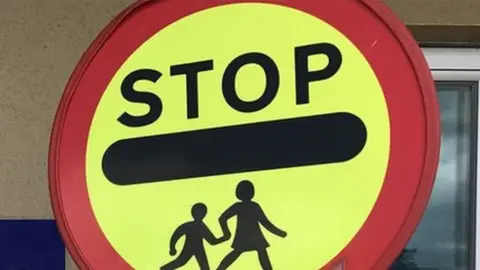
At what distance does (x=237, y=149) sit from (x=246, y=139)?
17mm

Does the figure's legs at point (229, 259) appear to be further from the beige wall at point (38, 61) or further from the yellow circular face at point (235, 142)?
the beige wall at point (38, 61)

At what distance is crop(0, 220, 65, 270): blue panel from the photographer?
4.84 ft

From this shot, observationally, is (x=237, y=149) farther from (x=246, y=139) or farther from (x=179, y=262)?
(x=179, y=262)

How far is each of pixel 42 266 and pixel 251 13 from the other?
2.53 ft

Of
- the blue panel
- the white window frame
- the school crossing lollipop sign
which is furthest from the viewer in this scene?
the white window frame

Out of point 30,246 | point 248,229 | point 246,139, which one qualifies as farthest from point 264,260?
point 30,246

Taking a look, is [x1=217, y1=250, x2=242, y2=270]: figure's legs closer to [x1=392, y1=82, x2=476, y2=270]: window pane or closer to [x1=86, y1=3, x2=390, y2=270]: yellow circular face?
[x1=86, y1=3, x2=390, y2=270]: yellow circular face

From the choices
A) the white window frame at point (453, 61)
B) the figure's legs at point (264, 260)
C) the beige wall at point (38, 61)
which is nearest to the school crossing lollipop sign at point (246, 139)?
the figure's legs at point (264, 260)

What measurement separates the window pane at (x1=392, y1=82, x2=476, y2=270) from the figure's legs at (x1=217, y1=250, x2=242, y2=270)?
80 centimetres

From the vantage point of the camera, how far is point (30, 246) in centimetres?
148

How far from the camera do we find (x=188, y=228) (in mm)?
939

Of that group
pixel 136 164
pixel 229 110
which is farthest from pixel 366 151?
pixel 136 164

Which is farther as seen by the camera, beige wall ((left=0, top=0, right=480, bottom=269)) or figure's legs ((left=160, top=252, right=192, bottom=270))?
beige wall ((left=0, top=0, right=480, bottom=269))

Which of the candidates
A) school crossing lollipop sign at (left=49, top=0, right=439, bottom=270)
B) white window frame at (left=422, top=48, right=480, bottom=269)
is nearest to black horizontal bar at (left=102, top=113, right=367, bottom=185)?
school crossing lollipop sign at (left=49, top=0, right=439, bottom=270)
